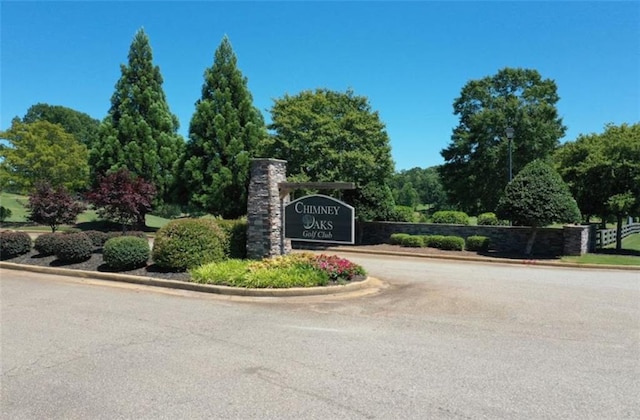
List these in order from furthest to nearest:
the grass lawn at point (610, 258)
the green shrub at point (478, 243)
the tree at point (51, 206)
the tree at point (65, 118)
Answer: the tree at point (65, 118)
the green shrub at point (478, 243)
the tree at point (51, 206)
the grass lawn at point (610, 258)

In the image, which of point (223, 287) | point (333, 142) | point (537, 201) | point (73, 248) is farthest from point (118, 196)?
point (537, 201)

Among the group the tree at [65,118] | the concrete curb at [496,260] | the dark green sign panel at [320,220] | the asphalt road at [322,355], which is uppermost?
the tree at [65,118]

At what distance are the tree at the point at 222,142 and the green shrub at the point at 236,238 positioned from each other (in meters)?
13.8

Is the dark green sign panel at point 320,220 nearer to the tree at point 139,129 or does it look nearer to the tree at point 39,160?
the tree at point 139,129

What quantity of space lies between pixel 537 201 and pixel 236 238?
442 inches

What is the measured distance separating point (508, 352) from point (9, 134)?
1454 inches

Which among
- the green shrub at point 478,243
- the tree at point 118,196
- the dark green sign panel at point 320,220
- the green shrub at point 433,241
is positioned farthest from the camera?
the green shrub at point 433,241

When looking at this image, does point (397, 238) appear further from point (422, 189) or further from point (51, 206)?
point (422, 189)

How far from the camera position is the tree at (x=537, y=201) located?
17.2 metres

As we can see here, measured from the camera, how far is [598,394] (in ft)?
15.0

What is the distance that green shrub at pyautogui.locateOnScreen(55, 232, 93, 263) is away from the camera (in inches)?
502

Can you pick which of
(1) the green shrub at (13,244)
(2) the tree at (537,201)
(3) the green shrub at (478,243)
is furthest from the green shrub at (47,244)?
(2) the tree at (537,201)

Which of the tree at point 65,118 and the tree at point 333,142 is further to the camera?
the tree at point 65,118

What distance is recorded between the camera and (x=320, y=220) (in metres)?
11.3
